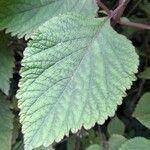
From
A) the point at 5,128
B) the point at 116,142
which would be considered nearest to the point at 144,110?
the point at 116,142

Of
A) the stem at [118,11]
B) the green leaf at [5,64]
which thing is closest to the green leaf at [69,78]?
the stem at [118,11]

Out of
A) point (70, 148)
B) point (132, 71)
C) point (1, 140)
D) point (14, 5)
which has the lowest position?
point (70, 148)

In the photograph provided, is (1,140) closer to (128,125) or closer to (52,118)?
(52,118)

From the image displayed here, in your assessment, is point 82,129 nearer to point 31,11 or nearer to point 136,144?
point 136,144

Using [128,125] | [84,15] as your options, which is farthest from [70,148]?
[84,15]

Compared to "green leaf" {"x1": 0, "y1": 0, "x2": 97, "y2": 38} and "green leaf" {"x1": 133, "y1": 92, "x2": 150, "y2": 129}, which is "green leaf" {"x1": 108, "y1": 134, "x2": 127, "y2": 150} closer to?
"green leaf" {"x1": 133, "y1": 92, "x2": 150, "y2": 129}

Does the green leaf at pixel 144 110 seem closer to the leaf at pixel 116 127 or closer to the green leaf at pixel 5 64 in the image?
the leaf at pixel 116 127
